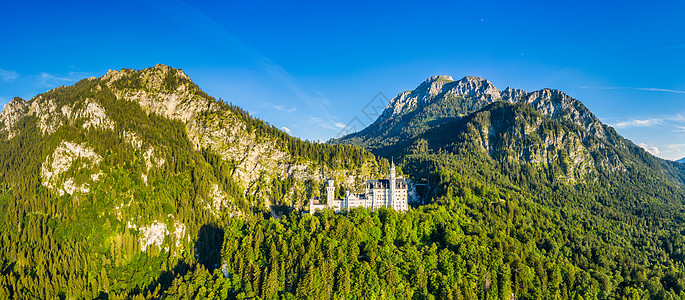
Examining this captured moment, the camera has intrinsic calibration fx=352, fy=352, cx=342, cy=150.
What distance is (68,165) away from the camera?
135 metres

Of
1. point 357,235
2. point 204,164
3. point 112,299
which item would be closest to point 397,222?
point 357,235

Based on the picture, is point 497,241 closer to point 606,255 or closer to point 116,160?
point 606,255

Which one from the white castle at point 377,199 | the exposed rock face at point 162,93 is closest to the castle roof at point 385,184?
the white castle at point 377,199

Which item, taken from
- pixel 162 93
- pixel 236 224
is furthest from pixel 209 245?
pixel 162 93

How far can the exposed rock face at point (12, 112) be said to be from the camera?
597 ft

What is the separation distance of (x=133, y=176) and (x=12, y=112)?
10693 cm

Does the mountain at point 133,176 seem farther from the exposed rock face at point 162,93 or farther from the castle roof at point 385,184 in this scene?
the castle roof at point 385,184

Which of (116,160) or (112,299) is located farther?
(116,160)

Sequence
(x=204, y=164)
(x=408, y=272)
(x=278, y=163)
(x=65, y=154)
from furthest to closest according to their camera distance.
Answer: (x=278, y=163)
(x=204, y=164)
(x=65, y=154)
(x=408, y=272)

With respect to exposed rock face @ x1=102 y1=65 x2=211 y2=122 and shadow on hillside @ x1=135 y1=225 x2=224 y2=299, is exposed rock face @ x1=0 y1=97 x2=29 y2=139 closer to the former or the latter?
exposed rock face @ x1=102 y1=65 x2=211 y2=122

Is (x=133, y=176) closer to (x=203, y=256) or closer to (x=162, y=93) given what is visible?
(x=203, y=256)

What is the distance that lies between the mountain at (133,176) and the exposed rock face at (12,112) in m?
0.67

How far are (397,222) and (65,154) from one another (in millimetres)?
128757

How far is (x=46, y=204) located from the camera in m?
126
